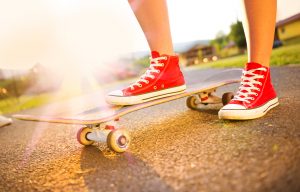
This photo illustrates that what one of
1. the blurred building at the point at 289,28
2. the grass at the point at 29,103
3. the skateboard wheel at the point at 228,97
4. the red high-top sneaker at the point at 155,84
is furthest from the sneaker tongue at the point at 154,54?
the blurred building at the point at 289,28

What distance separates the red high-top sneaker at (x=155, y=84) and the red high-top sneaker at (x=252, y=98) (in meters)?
0.40

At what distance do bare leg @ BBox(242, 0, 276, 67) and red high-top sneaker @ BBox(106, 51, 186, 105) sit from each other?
50 cm

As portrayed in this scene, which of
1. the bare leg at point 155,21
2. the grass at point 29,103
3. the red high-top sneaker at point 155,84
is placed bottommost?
the grass at point 29,103

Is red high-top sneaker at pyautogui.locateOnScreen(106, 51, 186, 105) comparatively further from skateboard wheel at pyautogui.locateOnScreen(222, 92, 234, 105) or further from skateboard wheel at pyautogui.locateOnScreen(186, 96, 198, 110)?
skateboard wheel at pyautogui.locateOnScreen(186, 96, 198, 110)

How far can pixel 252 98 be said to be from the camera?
1.93m

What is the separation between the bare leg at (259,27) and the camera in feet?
6.37

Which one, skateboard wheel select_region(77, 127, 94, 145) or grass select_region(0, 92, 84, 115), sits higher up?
skateboard wheel select_region(77, 127, 94, 145)

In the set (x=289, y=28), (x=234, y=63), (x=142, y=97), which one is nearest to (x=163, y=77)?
(x=142, y=97)

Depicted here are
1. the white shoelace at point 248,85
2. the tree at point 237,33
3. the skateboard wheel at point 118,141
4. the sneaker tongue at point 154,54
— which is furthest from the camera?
the tree at point 237,33

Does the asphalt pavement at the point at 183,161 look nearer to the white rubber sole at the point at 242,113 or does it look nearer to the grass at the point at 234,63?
the white rubber sole at the point at 242,113

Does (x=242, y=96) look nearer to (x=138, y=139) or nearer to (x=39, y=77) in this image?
(x=138, y=139)

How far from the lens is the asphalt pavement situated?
1117 mm

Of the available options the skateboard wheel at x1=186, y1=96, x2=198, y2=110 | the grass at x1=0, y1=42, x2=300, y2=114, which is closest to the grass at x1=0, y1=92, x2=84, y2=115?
the grass at x1=0, y1=42, x2=300, y2=114

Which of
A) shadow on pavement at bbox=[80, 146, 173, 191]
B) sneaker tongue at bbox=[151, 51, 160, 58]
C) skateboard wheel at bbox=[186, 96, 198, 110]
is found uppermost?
sneaker tongue at bbox=[151, 51, 160, 58]
